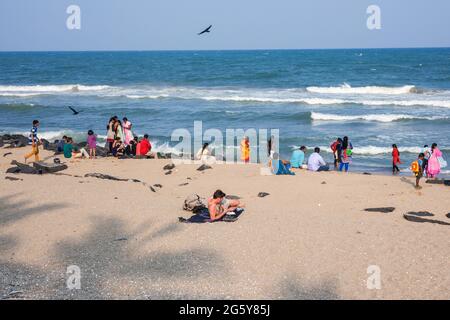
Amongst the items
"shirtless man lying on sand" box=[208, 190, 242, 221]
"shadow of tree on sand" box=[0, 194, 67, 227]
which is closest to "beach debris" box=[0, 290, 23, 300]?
"shadow of tree on sand" box=[0, 194, 67, 227]

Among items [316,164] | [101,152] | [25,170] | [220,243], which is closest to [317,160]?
[316,164]

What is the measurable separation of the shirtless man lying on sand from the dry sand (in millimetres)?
257

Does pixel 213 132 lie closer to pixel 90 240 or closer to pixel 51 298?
pixel 90 240

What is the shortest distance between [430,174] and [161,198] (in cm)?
765

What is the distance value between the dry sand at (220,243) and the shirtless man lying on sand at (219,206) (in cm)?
26

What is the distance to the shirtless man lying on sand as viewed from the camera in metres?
9.62

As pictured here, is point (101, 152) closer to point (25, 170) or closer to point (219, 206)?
point (25, 170)

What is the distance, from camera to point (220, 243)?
8.39 m

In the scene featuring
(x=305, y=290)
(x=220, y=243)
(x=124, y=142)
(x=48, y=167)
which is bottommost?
(x=305, y=290)

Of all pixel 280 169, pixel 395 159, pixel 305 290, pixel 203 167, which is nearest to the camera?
pixel 305 290

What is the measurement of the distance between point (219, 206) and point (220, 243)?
1.51m

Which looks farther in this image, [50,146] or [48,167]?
[50,146]

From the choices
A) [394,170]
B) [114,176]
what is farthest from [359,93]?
[114,176]
